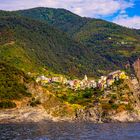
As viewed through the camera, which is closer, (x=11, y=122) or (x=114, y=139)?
(x=114, y=139)

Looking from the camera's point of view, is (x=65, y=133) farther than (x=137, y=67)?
Yes

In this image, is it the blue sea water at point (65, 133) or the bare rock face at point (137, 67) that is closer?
the bare rock face at point (137, 67)

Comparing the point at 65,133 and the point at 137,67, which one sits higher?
the point at 137,67

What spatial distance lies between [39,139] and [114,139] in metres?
19.6

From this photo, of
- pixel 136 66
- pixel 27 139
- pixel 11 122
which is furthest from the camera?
pixel 11 122

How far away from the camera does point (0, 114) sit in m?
194

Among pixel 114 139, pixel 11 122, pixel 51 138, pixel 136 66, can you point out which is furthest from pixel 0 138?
pixel 11 122

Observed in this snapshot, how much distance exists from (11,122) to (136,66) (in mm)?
147014

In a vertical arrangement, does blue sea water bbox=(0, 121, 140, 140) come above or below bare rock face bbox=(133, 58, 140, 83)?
below

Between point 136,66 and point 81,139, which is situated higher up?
point 136,66

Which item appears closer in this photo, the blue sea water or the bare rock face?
the bare rock face

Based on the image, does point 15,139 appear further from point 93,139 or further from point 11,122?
point 11,122

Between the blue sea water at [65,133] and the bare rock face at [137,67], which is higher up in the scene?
the bare rock face at [137,67]

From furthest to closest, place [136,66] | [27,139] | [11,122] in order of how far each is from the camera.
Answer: [11,122], [27,139], [136,66]
